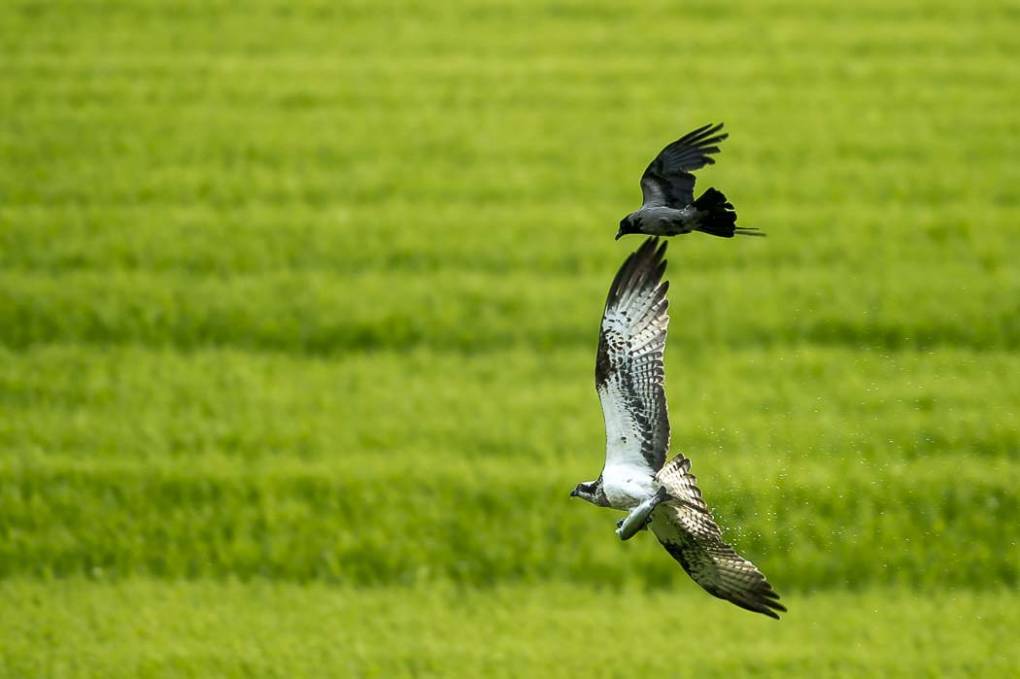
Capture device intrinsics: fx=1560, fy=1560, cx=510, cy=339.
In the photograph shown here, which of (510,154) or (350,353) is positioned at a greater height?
(510,154)

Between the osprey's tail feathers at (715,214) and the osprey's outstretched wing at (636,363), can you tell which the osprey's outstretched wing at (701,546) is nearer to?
the osprey's outstretched wing at (636,363)

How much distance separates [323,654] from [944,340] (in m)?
6.70

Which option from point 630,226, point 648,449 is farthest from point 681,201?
point 648,449

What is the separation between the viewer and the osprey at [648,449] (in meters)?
6.32

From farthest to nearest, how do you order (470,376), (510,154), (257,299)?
(510,154)
(257,299)
(470,376)

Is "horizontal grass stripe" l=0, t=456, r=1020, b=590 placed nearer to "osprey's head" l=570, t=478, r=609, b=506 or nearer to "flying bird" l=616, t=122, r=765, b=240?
"osprey's head" l=570, t=478, r=609, b=506

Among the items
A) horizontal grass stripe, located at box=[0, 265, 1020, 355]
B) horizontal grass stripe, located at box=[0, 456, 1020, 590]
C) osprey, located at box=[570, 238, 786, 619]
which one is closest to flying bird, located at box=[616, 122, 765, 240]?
osprey, located at box=[570, 238, 786, 619]

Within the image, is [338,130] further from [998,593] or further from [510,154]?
[998,593]

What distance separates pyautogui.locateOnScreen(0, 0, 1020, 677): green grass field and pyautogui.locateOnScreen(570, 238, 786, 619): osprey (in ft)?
13.2

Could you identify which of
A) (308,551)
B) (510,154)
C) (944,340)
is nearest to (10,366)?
(308,551)

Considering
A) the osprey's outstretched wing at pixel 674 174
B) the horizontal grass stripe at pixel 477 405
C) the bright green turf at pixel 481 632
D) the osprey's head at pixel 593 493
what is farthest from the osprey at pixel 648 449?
the horizontal grass stripe at pixel 477 405

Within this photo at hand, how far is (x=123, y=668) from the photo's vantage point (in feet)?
34.5

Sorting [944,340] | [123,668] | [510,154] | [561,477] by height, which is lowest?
[123,668]

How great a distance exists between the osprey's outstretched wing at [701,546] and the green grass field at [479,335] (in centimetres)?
398
